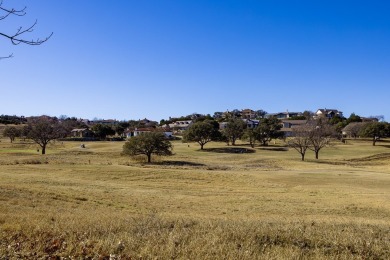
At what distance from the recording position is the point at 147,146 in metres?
66.9

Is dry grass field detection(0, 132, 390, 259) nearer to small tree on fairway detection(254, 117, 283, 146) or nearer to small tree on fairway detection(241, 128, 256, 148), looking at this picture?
small tree on fairway detection(241, 128, 256, 148)

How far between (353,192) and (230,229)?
29637 mm

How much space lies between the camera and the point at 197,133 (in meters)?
94.6

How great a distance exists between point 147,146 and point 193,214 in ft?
156

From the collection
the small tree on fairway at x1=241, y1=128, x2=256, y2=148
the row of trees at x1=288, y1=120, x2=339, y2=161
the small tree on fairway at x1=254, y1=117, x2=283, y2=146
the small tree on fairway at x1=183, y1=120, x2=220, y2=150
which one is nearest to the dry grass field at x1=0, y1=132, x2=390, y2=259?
the row of trees at x1=288, y1=120, x2=339, y2=161

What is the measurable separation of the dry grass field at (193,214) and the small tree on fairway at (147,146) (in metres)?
2.61

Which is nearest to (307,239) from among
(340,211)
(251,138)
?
(340,211)

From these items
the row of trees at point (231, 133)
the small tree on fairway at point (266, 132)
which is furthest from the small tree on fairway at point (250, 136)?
the small tree on fairway at point (266, 132)

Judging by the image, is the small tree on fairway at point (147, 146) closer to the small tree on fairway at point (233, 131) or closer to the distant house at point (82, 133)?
the small tree on fairway at point (233, 131)

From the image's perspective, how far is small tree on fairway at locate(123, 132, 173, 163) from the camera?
2635 inches

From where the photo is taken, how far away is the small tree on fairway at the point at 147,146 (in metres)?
66.9

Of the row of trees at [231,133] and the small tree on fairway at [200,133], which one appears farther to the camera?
the row of trees at [231,133]

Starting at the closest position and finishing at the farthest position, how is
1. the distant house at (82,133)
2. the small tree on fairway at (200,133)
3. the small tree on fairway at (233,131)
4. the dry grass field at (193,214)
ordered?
the dry grass field at (193,214)
the small tree on fairway at (200,133)
the small tree on fairway at (233,131)
the distant house at (82,133)

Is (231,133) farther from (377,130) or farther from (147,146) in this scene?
(147,146)
